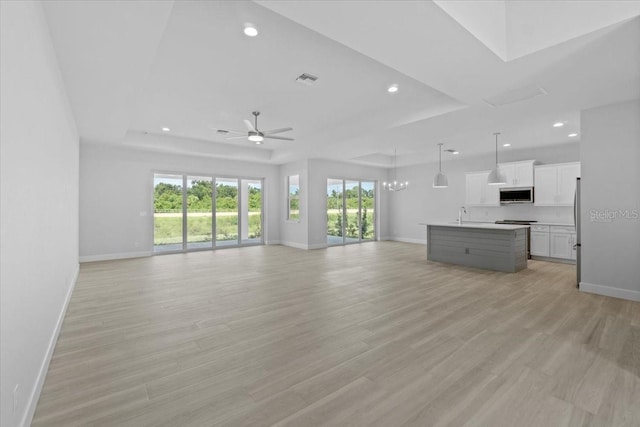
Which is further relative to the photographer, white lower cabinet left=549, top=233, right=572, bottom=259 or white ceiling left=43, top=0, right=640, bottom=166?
white lower cabinet left=549, top=233, right=572, bottom=259

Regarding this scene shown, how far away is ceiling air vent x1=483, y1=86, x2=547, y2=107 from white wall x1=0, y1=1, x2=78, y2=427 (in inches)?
188

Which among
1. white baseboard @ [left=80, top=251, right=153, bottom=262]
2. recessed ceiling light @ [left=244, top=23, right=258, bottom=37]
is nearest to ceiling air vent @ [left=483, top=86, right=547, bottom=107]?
recessed ceiling light @ [left=244, top=23, right=258, bottom=37]

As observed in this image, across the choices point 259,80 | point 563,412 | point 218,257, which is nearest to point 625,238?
point 563,412

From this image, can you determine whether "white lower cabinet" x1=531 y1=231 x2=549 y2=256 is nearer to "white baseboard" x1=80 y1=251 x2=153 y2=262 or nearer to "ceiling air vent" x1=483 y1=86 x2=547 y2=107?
"ceiling air vent" x1=483 y1=86 x2=547 y2=107

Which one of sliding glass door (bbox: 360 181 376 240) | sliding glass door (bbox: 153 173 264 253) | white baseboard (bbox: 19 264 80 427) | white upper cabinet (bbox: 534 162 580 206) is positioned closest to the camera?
white baseboard (bbox: 19 264 80 427)

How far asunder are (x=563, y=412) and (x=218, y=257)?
7.04 meters

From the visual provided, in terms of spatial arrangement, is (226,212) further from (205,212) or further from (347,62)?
(347,62)

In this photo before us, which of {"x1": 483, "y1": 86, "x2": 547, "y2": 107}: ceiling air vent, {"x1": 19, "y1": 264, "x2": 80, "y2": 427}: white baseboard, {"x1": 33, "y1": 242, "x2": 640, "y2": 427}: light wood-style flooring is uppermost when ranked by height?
{"x1": 483, "y1": 86, "x2": 547, "y2": 107}: ceiling air vent

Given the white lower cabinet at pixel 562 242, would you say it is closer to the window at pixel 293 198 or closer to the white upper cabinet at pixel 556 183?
the white upper cabinet at pixel 556 183

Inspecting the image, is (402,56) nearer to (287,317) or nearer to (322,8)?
(322,8)

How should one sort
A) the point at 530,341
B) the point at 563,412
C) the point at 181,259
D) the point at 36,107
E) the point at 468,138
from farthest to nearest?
1. the point at 181,259
2. the point at 468,138
3. the point at 530,341
4. the point at 36,107
5. the point at 563,412

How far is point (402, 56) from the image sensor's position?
9.47ft

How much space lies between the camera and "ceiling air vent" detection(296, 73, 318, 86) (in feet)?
12.4

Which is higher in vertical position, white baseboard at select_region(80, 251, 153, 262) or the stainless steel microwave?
the stainless steel microwave
